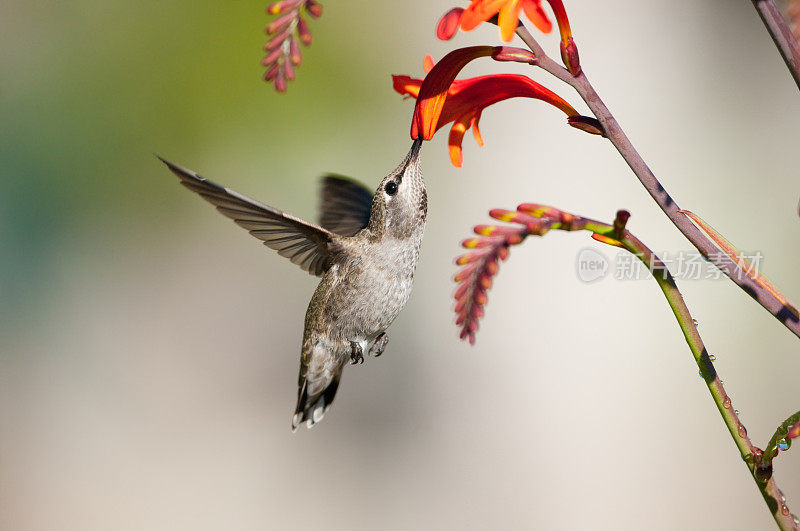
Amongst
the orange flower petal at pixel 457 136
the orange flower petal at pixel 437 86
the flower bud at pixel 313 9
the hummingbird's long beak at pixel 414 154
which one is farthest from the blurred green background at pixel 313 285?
the flower bud at pixel 313 9

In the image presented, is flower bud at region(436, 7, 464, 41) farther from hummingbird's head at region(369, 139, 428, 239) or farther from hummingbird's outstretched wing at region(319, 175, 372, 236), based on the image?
hummingbird's outstretched wing at region(319, 175, 372, 236)

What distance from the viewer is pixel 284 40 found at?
0.85 m

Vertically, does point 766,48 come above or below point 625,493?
above

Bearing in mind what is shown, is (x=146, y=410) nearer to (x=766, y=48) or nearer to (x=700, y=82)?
(x=700, y=82)

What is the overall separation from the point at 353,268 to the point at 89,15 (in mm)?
3190

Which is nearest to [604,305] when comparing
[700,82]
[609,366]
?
[609,366]

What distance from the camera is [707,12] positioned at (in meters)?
3.78

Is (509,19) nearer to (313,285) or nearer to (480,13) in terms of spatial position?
(480,13)

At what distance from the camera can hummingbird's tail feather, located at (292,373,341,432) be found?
1794mm

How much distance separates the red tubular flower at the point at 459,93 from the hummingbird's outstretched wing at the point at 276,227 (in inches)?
13.6

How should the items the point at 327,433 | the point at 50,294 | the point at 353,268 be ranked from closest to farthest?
the point at 353,268 < the point at 327,433 < the point at 50,294

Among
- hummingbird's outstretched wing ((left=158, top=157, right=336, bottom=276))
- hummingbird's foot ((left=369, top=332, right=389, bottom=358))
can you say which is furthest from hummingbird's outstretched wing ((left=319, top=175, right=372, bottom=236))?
hummingbird's foot ((left=369, top=332, right=389, bottom=358))

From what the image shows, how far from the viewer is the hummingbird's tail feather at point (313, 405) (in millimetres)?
1794

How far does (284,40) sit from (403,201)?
574mm
